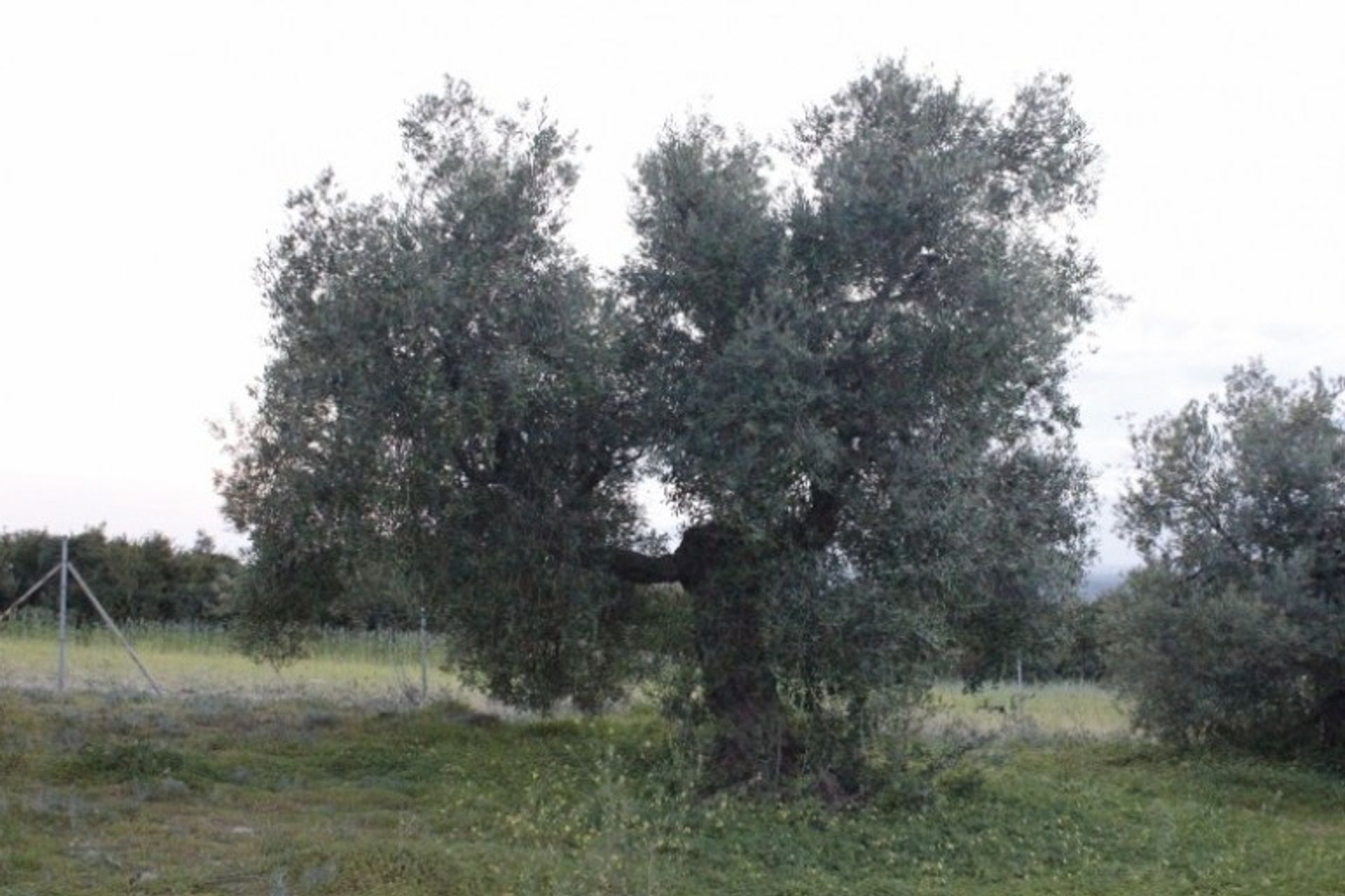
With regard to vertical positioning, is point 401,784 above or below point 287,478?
below

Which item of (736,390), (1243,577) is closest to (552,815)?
(736,390)

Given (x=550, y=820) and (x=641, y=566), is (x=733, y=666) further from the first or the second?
(x=550, y=820)

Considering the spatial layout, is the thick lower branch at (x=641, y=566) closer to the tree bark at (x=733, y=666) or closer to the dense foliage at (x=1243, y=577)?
the tree bark at (x=733, y=666)

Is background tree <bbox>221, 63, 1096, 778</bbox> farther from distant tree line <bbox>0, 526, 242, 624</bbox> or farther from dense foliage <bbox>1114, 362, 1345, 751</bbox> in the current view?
distant tree line <bbox>0, 526, 242, 624</bbox>

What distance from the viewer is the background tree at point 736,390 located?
1126 centimetres

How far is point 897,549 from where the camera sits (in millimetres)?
11258

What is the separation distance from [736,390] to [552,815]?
3.64m

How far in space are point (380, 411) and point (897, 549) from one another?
4173 millimetres

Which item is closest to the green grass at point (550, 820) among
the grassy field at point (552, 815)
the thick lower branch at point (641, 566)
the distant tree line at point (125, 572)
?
the grassy field at point (552, 815)

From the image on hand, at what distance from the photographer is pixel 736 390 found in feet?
36.8

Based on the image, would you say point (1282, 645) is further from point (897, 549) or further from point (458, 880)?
point (458, 880)

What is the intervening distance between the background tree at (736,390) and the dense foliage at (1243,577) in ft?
14.2

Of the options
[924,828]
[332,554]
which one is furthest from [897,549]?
[332,554]

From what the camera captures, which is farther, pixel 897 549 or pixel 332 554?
pixel 332 554
